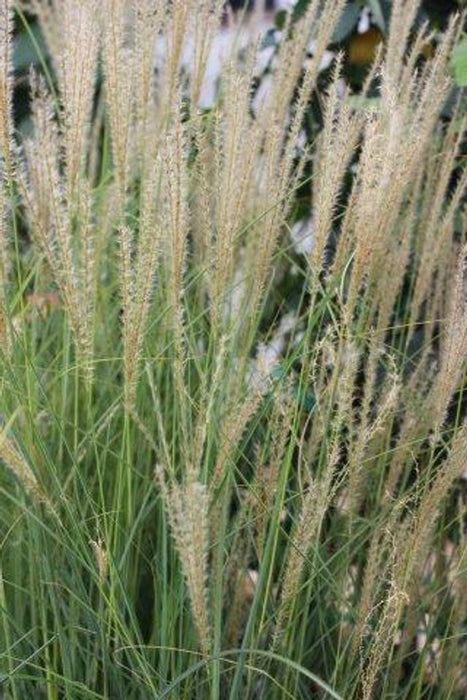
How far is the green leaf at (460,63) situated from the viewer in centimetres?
221

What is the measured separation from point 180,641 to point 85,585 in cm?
22

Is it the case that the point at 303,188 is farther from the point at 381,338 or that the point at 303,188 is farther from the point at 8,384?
the point at 8,384

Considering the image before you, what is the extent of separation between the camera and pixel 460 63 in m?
2.27

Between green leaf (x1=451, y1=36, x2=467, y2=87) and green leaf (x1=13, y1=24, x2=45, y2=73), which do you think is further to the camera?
green leaf (x1=13, y1=24, x2=45, y2=73)

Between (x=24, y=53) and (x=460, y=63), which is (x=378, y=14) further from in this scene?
(x=24, y=53)

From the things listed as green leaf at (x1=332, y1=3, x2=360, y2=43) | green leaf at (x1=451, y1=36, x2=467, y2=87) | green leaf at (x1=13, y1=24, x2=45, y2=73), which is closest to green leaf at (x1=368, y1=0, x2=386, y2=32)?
green leaf at (x1=332, y1=3, x2=360, y2=43)

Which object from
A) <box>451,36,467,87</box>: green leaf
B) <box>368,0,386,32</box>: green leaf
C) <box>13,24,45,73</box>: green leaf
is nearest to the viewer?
<box>451,36,467,87</box>: green leaf

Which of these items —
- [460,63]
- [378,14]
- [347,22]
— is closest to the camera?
[460,63]

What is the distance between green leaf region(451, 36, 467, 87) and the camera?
221cm

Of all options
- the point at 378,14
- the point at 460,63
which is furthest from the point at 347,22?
the point at 460,63

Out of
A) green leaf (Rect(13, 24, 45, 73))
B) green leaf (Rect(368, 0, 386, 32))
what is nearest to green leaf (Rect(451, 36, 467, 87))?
green leaf (Rect(368, 0, 386, 32))

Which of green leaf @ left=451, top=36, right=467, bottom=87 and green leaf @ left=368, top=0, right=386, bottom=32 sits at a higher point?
green leaf @ left=368, top=0, right=386, bottom=32

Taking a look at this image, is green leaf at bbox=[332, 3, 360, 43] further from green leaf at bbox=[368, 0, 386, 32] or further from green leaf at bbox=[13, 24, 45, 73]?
green leaf at bbox=[13, 24, 45, 73]

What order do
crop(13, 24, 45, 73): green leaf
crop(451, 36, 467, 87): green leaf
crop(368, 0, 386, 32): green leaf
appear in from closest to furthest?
crop(451, 36, 467, 87): green leaf < crop(368, 0, 386, 32): green leaf < crop(13, 24, 45, 73): green leaf
